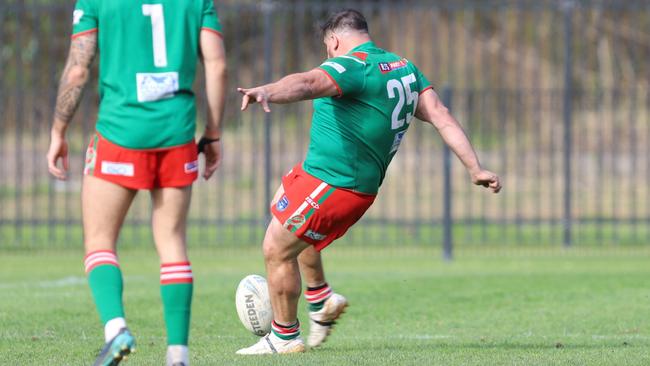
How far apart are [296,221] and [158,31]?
154 centimetres

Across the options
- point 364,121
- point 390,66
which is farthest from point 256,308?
point 390,66

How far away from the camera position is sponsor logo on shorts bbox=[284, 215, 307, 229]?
23.1ft

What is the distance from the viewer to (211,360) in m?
6.89

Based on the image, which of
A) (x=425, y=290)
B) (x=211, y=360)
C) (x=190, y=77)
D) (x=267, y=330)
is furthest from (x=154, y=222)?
(x=425, y=290)

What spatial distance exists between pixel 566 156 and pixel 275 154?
905 centimetres

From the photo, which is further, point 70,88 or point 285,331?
point 285,331

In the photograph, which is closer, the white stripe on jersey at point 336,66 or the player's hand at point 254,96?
the player's hand at point 254,96

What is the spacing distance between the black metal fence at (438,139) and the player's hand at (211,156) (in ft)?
27.8

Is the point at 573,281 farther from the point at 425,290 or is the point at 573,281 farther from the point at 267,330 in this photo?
the point at 267,330

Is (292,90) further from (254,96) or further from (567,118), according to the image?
(567,118)

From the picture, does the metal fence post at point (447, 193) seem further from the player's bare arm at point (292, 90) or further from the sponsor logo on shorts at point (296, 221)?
the player's bare arm at point (292, 90)

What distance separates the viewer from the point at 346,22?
718cm

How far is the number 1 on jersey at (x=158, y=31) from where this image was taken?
596 cm

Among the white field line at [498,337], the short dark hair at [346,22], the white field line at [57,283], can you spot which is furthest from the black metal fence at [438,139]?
the short dark hair at [346,22]
